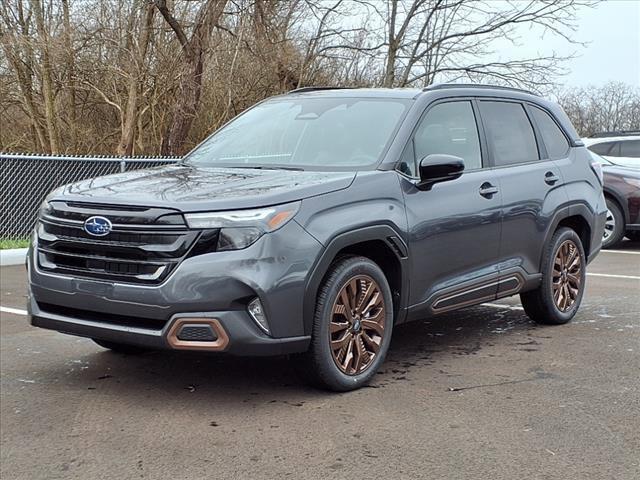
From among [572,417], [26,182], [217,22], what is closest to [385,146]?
[572,417]

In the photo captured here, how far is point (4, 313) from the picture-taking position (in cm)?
707

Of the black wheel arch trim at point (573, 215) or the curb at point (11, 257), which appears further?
the curb at point (11, 257)

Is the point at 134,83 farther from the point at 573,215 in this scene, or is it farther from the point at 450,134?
the point at 450,134

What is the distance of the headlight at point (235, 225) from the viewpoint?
400cm

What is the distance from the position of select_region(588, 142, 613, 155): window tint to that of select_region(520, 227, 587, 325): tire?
6725 millimetres

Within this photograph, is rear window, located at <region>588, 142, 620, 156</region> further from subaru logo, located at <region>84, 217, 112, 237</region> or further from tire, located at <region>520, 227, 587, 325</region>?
subaru logo, located at <region>84, 217, 112, 237</region>

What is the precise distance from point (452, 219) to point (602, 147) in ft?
28.4

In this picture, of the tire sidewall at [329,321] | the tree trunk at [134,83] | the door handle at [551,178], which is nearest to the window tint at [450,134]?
the door handle at [551,178]

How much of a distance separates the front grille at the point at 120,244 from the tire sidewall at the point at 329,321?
816mm

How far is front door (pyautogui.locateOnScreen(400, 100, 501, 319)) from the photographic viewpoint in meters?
4.93

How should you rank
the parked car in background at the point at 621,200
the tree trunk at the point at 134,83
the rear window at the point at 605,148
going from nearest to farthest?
1. the parked car in background at the point at 621,200
2. the rear window at the point at 605,148
3. the tree trunk at the point at 134,83

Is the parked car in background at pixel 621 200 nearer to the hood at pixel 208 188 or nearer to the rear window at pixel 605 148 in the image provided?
the rear window at pixel 605 148

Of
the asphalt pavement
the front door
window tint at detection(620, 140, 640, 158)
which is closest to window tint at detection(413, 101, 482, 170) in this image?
the front door

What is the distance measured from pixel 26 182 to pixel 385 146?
8755mm
